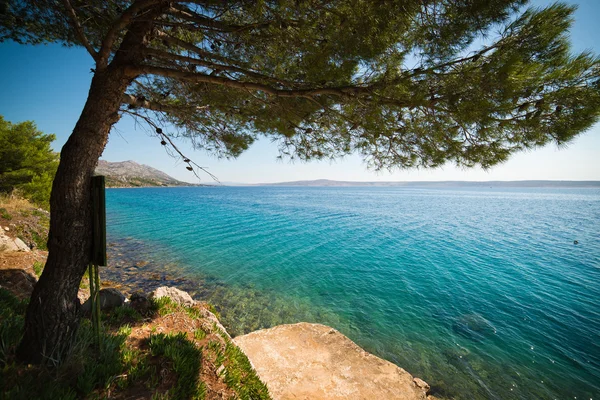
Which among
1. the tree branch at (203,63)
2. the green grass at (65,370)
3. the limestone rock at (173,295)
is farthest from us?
the limestone rock at (173,295)

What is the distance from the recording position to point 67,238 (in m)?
2.61

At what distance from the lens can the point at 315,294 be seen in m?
11.0

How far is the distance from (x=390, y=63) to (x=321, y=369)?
20.8 feet

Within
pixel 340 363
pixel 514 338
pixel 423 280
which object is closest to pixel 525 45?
pixel 340 363

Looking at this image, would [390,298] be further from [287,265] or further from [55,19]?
[55,19]

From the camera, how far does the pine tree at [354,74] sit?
2613 mm

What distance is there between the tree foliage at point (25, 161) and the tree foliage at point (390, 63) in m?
16.9

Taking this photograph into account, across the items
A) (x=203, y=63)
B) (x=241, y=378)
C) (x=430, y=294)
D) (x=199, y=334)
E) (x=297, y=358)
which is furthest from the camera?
(x=430, y=294)

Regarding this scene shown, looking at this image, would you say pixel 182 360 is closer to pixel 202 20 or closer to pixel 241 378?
pixel 241 378

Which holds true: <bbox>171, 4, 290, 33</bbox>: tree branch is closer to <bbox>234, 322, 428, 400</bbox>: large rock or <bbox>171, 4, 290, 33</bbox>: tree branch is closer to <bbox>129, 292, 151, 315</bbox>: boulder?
<bbox>129, 292, 151, 315</bbox>: boulder

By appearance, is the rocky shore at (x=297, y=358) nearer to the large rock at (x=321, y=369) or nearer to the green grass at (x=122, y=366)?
the large rock at (x=321, y=369)

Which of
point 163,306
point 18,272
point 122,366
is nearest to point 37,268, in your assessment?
point 18,272

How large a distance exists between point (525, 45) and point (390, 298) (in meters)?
10.4

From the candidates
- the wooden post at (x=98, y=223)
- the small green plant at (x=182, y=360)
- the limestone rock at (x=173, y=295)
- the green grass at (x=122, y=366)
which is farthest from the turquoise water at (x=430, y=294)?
the wooden post at (x=98, y=223)
